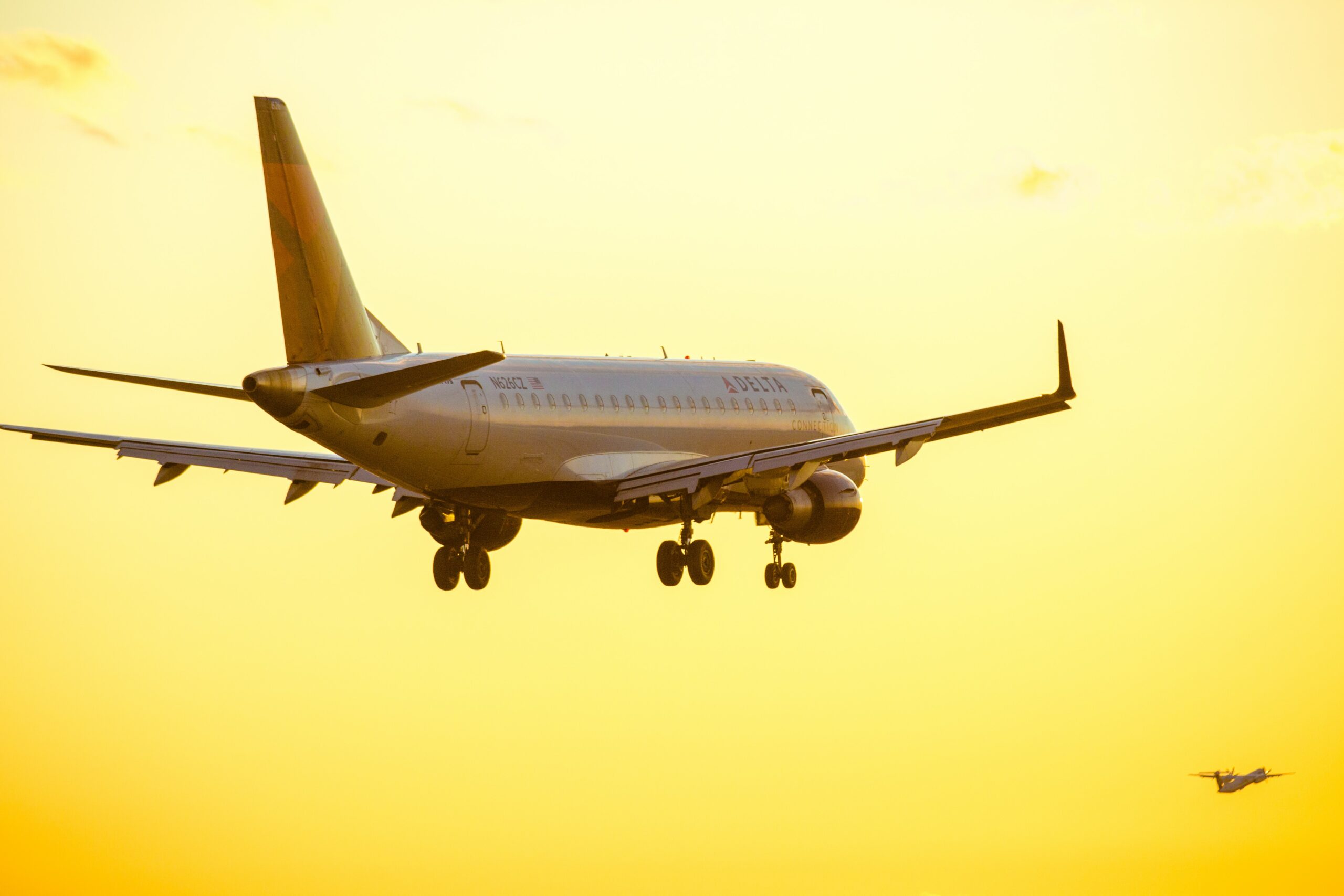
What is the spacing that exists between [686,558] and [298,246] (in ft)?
46.0

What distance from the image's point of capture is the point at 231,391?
43406 mm

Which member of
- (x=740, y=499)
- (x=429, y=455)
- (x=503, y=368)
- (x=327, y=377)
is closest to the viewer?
(x=327, y=377)

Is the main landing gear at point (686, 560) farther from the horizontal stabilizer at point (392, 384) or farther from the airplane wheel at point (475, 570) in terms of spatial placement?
the horizontal stabilizer at point (392, 384)

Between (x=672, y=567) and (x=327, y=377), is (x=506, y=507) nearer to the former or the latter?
(x=672, y=567)

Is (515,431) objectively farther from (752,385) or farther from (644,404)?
(752,385)

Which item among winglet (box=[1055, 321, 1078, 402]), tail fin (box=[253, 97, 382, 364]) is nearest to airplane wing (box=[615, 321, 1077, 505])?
winglet (box=[1055, 321, 1078, 402])

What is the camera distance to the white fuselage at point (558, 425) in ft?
146

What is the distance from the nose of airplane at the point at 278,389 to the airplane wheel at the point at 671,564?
1301 cm

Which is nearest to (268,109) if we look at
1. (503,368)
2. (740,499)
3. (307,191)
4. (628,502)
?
(307,191)

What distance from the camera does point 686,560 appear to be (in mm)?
52406

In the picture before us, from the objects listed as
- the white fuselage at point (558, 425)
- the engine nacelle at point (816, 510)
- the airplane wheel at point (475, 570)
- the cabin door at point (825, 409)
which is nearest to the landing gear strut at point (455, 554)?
the airplane wheel at point (475, 570)

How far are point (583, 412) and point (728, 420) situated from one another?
692 cm

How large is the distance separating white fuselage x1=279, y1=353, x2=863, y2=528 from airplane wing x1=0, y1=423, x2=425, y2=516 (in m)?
3.46

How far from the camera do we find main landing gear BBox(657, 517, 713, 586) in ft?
172
